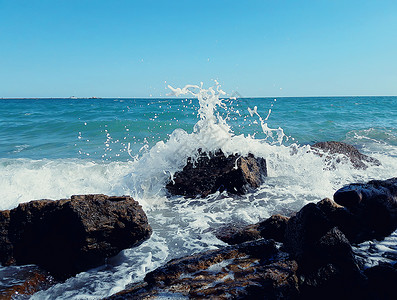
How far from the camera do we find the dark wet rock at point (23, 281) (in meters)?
3.06

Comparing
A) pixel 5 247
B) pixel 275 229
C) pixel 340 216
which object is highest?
pixel 340 216

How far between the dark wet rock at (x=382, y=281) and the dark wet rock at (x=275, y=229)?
1.03m

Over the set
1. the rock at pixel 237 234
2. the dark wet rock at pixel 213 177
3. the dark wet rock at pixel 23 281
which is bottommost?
the dark wet rock at pixel 23 281

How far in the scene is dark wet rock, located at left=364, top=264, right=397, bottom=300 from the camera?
2.60 m

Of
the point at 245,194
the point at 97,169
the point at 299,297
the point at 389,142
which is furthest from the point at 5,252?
the point at 389,142

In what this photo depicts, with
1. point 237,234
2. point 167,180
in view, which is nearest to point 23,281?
point 237,234

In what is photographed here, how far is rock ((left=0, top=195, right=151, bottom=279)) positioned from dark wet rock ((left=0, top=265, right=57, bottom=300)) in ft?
0.32

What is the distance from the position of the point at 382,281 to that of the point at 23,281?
3362 millimetres

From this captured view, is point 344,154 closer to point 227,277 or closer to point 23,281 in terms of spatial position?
point 227,277

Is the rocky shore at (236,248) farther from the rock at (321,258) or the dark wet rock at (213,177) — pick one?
the dark wet rock at (213,177)

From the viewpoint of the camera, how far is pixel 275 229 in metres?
3.76

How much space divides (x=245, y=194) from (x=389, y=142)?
1048 cm

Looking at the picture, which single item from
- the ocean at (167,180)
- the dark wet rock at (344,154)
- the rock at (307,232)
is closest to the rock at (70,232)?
the ocean at (167,180)

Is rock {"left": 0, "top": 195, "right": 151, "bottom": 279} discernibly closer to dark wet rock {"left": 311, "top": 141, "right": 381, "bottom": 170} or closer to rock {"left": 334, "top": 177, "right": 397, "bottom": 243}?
rock {"left": 334, "top": 177, "right": 397, "bottom": 243}
